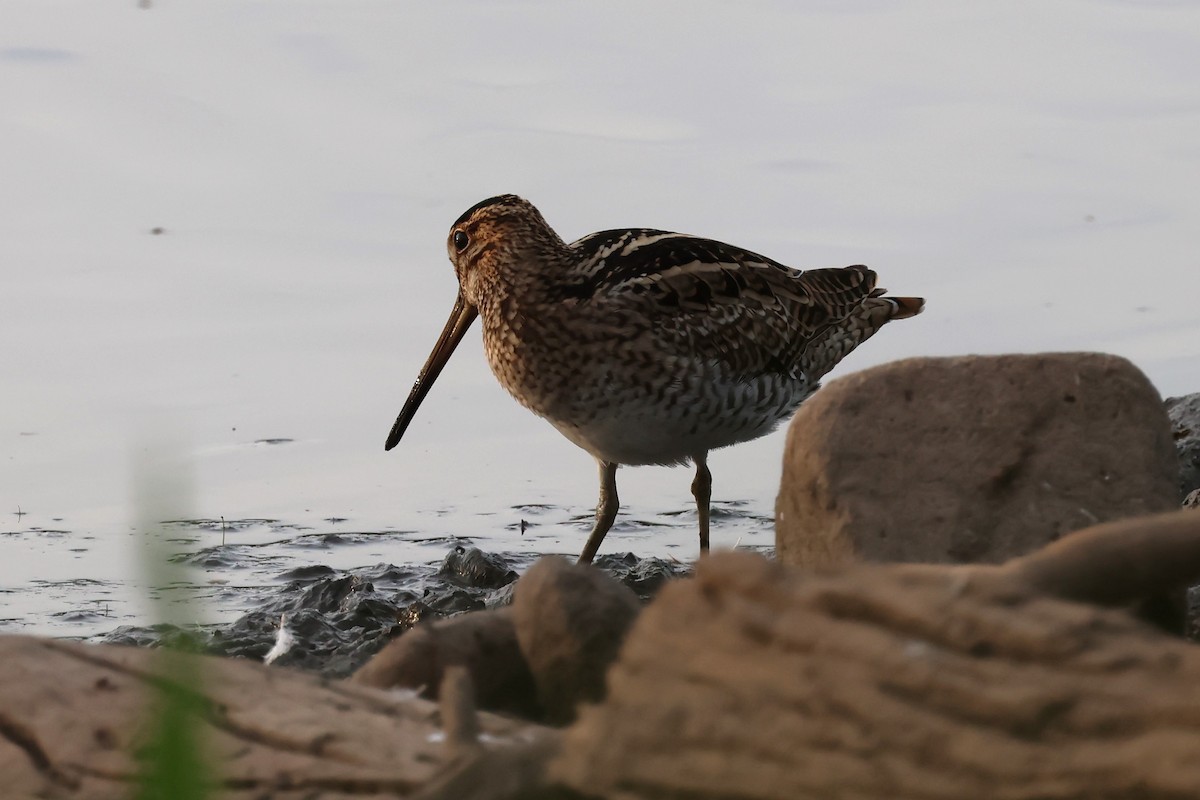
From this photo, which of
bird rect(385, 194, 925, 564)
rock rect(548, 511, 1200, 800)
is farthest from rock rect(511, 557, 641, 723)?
bird rect(385, 194, 925, 564)

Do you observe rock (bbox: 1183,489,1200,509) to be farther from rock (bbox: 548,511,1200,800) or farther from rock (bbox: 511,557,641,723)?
rock (bbox: 548,511,1200,800)

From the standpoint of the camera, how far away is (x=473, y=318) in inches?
324

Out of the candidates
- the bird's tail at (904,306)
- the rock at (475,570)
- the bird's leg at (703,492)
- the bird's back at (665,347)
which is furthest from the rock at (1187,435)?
the rock at (475,570)

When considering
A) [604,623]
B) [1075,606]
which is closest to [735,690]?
[1075,606]

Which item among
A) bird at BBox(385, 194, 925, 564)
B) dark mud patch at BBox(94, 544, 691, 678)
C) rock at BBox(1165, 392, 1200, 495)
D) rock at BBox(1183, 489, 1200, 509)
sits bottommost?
dark mud patch at BBox(94, 544, 691, 678)

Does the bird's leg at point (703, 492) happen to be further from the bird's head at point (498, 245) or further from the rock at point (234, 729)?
the rock at point (234, 729)

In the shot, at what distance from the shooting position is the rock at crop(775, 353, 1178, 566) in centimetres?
534

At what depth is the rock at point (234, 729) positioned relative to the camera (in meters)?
3.35

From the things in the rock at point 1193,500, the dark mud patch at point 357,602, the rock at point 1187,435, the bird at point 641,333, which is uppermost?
the bird at point 641,333

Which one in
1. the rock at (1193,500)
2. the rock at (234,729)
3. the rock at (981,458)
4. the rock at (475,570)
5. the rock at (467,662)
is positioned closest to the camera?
the rock at (234,729)

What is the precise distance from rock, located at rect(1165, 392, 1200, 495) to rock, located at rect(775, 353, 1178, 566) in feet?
7.22

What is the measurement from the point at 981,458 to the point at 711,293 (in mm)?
2163

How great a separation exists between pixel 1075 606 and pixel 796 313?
502 centimetres

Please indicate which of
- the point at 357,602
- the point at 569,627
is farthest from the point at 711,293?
the point at 569,627
